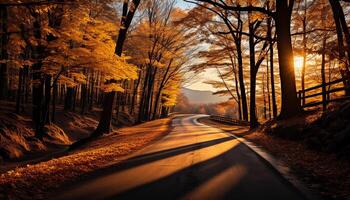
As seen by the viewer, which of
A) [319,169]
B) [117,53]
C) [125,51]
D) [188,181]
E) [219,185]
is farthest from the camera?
[125,51]

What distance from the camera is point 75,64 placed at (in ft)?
52.4

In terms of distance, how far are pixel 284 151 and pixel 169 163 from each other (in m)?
4.82

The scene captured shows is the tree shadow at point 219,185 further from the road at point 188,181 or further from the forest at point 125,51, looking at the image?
the forest at point 125,51

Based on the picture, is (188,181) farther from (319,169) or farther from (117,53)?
(117,53)

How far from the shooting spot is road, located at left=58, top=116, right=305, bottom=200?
18.1 feet

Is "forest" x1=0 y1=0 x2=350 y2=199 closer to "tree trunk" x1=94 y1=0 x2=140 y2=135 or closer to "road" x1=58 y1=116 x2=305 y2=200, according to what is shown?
"tree trunk" x1=94 y1=0 x2=140 y2=135

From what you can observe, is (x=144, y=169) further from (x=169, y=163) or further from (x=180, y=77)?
(x=180, y=77)

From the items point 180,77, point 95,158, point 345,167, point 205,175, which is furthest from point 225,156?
point 180,77

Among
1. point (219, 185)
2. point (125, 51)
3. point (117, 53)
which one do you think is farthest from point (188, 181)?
point (125, 51)

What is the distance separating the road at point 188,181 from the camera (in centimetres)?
552

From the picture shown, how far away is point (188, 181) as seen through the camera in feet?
21.1

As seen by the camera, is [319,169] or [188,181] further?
[319,169]

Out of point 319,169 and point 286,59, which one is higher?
point 286,59

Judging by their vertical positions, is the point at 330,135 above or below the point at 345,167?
above
